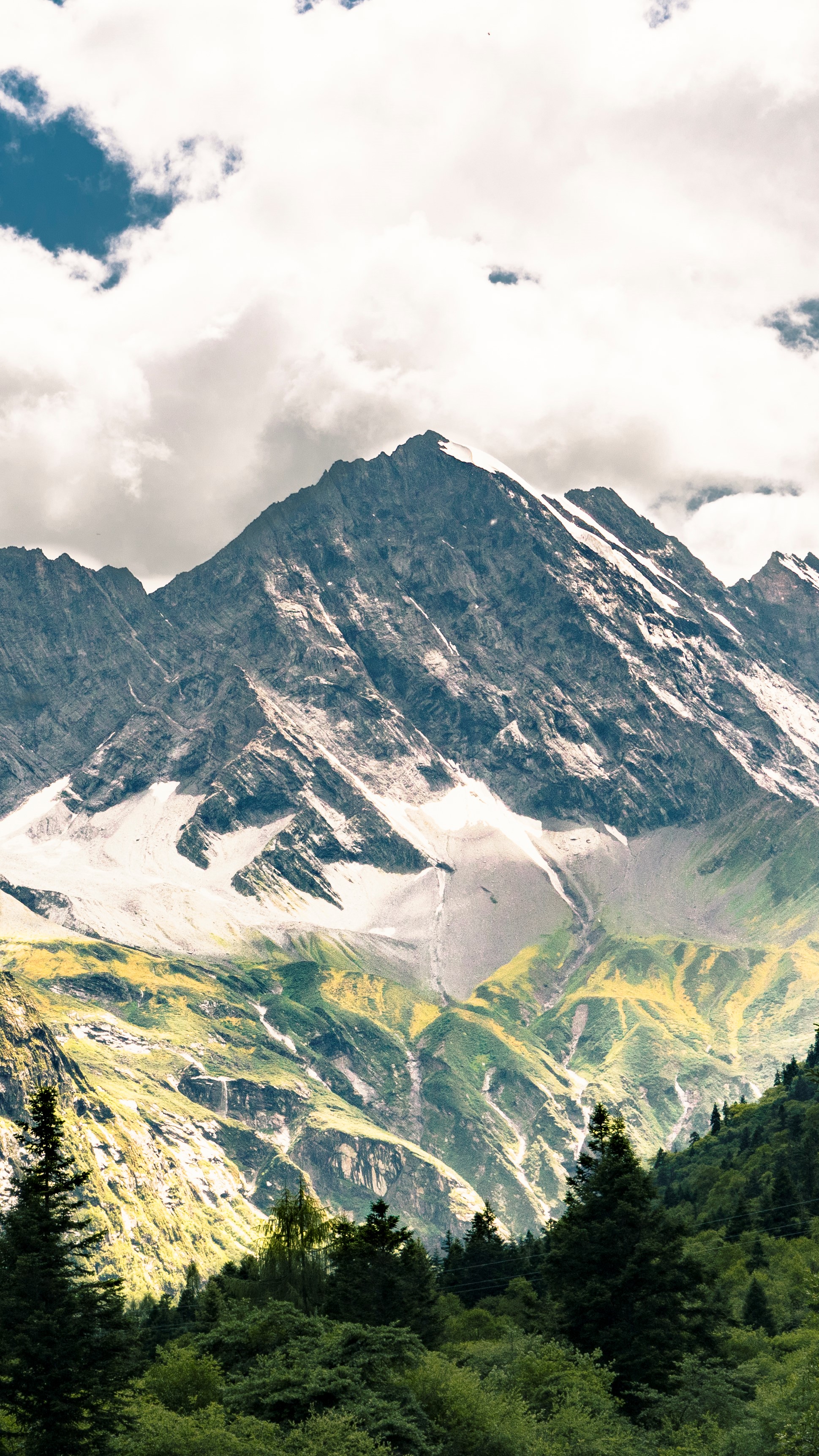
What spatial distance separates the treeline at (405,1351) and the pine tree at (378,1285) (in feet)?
0.60

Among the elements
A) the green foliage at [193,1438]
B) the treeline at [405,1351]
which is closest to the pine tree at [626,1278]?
the treeline at [405,1351]

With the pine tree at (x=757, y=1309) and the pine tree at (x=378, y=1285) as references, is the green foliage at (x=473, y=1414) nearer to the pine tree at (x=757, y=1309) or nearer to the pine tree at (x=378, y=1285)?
the pine tree at (x=378, y=1285)

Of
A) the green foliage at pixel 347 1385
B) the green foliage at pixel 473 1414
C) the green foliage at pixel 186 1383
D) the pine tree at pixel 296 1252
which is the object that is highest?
the pine tree at pixel 296 1252

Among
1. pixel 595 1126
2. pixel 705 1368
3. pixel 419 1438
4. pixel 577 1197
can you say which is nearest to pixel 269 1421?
pixel 419 1438

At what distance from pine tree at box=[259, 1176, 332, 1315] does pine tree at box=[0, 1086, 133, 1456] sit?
44.6 metres

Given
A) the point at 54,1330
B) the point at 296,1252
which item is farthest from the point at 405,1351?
the point at 296,1252

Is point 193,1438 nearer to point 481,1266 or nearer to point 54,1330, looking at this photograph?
point 54,1330

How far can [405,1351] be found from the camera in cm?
8250

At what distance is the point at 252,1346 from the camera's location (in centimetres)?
9144

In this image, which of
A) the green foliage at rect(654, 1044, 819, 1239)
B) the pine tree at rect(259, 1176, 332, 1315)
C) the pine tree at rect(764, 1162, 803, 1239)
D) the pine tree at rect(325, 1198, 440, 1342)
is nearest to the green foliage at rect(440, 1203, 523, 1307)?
the green foliage at rect(654, 1044, 819, 1239)

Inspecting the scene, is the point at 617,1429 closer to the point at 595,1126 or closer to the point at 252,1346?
the point at 252,1346

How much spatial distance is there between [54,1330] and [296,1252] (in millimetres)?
54479

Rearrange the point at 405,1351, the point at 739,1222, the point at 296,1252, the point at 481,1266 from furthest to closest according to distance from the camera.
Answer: the point at 481,1266
the point at 739,1222
the point at 296,1252
the point at 405,1351

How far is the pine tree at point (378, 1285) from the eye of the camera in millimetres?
106688
